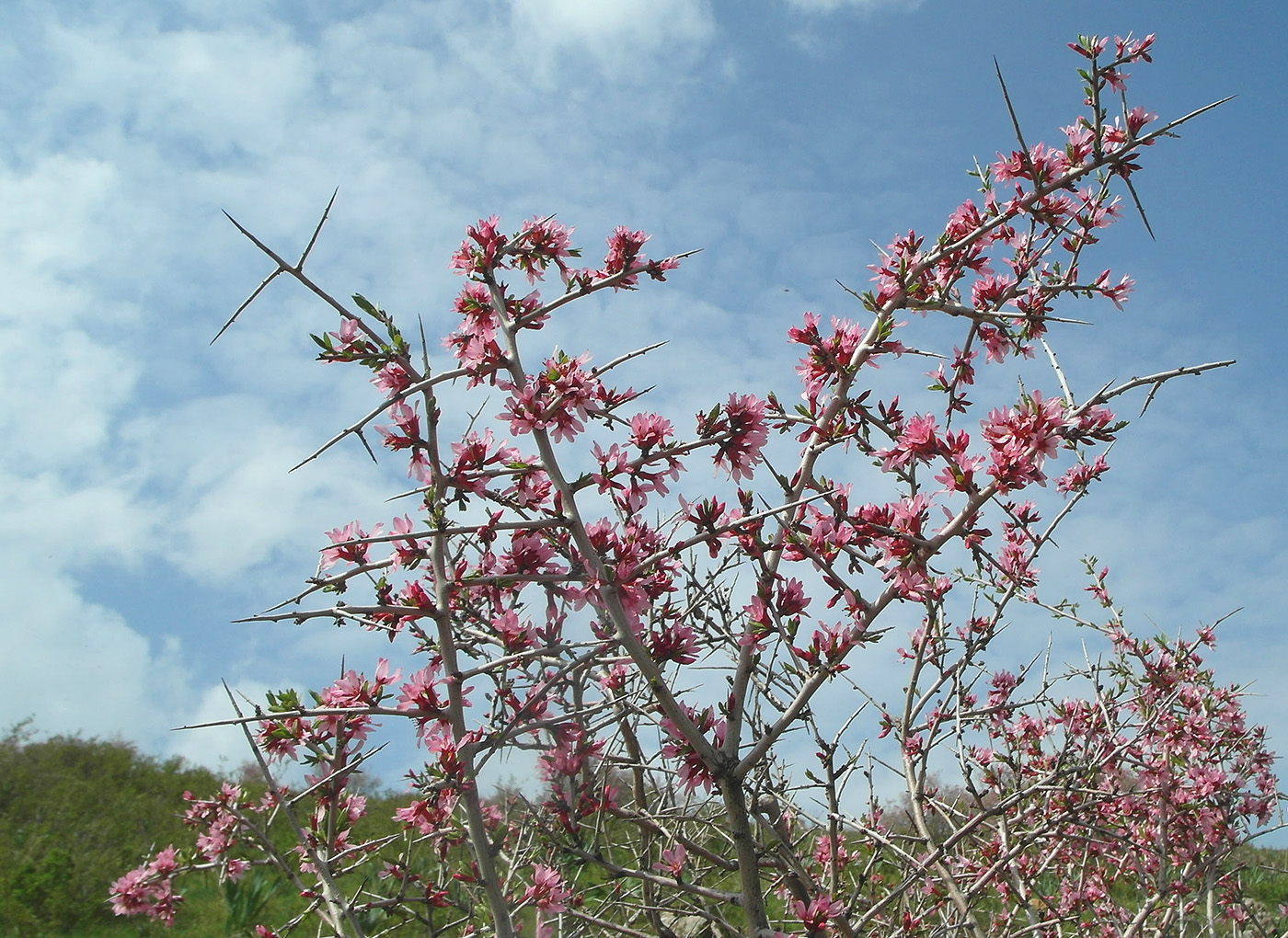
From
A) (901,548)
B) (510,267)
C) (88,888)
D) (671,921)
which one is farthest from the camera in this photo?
(88,888)

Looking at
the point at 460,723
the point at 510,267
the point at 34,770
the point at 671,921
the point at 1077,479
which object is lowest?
the point at 671,921

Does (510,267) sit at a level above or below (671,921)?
above

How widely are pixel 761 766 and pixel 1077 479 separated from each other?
2018mm

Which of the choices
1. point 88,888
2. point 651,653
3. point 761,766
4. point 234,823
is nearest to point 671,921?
point 761,766

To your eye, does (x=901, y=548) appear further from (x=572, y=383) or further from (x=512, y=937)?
(x=512, y=937)

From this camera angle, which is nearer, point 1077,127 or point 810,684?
point 810,684

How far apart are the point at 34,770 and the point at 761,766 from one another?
52.4ft

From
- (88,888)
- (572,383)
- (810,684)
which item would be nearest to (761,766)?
(810,684)

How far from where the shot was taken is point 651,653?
7.94ft

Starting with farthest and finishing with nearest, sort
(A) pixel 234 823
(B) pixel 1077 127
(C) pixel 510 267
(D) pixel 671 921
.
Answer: (D) pixel 671 921, (A) pixel 234 823, (B) pixel 1077 127, (C) pixel 510 267

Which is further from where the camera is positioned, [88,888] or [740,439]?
[88,888]

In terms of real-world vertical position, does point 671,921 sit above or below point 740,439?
below

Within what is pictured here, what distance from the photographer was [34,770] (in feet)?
45.8

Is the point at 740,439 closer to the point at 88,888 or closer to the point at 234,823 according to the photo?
the point at 234,823
